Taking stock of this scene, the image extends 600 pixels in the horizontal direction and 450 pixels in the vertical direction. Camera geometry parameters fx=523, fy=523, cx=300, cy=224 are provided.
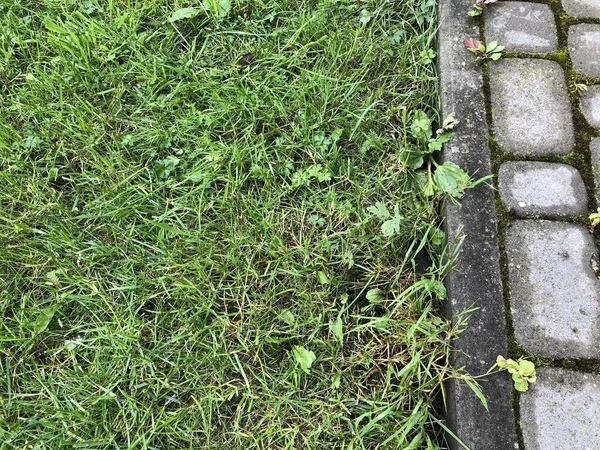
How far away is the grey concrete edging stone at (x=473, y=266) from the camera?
1.53 meters

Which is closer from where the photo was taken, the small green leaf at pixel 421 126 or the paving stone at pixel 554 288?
the paving stone at pixel 554 288

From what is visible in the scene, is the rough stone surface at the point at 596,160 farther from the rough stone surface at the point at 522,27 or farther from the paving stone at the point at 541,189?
the rough stone surface at the point at 522,27

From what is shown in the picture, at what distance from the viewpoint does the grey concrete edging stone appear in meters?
1.53

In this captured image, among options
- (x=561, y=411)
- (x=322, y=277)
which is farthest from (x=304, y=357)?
(x=561, y=411)

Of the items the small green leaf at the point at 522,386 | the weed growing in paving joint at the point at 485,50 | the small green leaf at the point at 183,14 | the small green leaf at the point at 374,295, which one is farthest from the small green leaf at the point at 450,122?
the small green leaf at the point at 183,14

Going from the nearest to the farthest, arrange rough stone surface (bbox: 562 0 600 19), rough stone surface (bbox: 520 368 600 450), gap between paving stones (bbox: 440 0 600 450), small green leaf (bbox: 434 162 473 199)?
rough stone surface (bbox: 520 368 600 450)
gap between paving stones (bbox: 440 0 600 450)
small green leaf (bbox: 434 162 473 199)
rough stone surface (bbox: 562 0 600 19)

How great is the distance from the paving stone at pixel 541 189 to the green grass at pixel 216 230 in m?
0.26

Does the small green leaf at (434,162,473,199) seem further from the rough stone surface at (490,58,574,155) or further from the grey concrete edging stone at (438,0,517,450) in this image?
the rough stone surface at (490,58,574,155)

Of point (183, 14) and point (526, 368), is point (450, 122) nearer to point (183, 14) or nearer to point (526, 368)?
point (526, 368)

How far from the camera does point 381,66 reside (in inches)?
87.8

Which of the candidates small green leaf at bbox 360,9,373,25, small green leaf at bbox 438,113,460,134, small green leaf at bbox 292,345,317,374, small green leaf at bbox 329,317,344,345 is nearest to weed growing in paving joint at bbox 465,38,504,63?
small green leaf at bbox 438,113,460,134

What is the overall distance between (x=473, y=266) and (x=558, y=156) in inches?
21.5

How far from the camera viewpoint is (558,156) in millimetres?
1880

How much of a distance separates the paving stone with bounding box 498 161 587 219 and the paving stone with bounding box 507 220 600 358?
0.17ft
